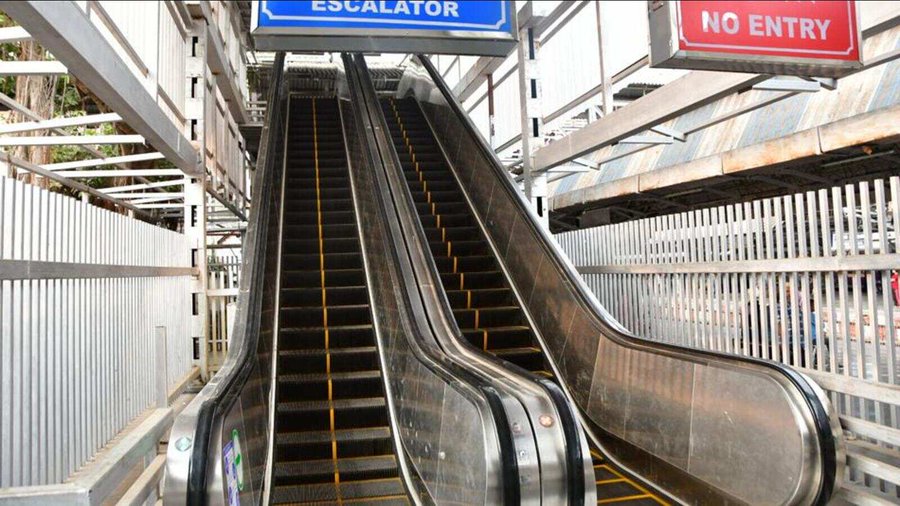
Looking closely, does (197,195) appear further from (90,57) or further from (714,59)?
(714,59)

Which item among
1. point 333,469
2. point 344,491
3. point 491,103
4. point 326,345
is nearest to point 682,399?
point 344,491

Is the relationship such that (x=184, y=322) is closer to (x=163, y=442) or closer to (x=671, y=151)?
(x=163, y=442)

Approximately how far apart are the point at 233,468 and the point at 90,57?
2.20m

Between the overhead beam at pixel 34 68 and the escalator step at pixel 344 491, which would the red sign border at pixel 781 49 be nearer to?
the escalator step at pixel 344 491

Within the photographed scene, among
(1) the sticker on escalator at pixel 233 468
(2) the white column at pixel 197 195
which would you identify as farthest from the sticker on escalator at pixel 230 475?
(2) the white column at pixel 197 195

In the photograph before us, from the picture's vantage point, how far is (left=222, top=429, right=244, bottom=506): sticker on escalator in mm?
2639

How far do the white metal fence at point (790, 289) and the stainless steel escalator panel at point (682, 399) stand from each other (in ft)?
1.53

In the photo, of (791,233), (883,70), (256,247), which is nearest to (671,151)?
(883,70)

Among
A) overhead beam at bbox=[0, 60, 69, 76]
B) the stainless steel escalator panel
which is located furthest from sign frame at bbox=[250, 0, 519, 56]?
the stainless steel escalator panel

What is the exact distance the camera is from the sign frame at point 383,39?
3129mm

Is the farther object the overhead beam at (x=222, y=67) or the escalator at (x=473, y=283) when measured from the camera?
the overhead beam at (x=222, y=67)

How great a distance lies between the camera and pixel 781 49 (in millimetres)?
3117

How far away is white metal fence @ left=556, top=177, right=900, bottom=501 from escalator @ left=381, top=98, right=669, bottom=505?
1.20m

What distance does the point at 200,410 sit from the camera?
264 cm
